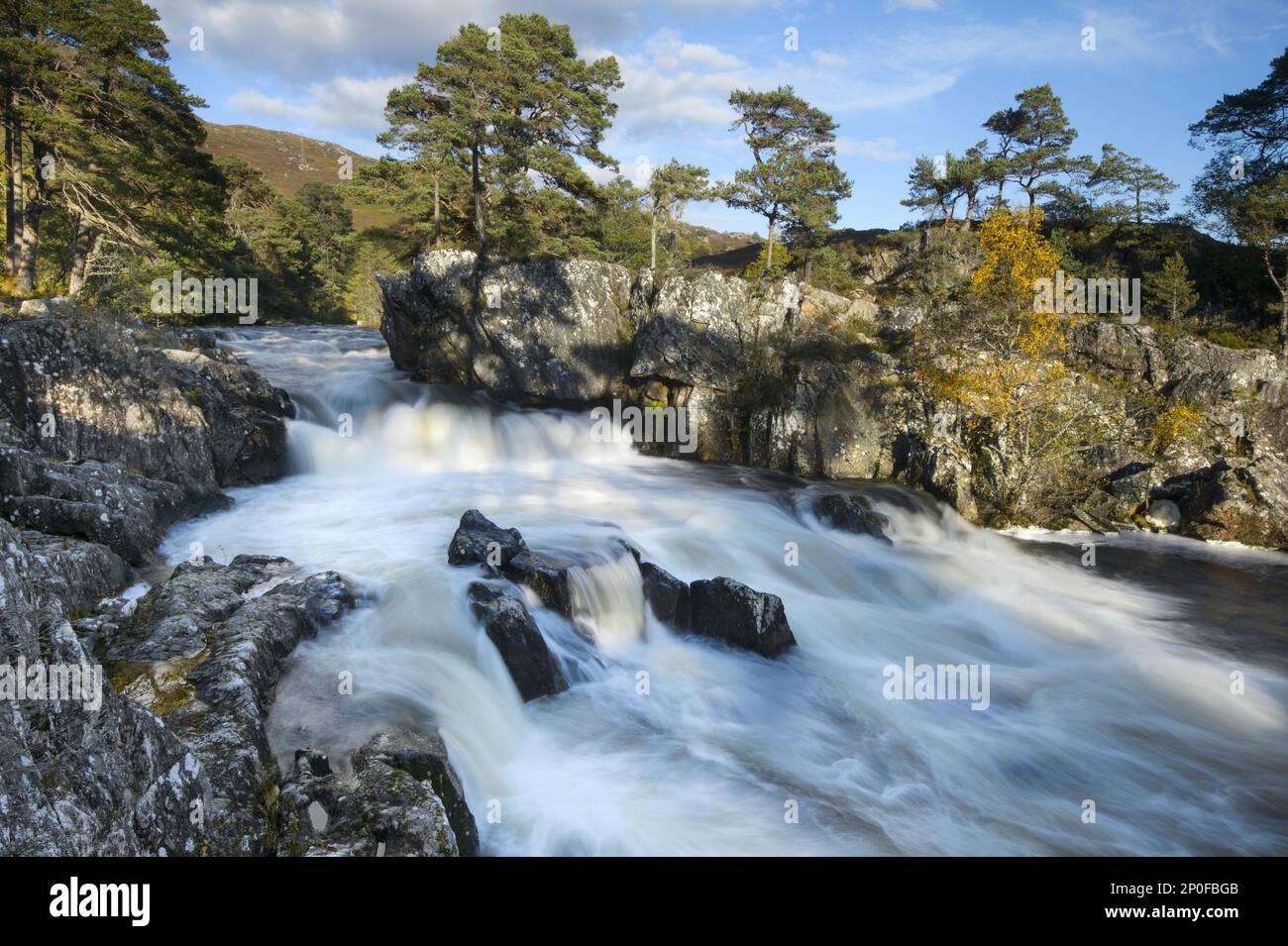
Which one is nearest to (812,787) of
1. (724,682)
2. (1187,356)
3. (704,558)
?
(724,682)

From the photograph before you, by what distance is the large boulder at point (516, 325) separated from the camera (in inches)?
914

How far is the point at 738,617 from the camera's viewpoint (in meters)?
11.8

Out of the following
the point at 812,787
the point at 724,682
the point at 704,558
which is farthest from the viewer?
the point at 704,558

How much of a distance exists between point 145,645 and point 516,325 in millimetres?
17625

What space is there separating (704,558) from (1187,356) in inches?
840

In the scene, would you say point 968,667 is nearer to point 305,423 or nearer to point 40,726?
point 40,726

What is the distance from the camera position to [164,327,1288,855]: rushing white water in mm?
7840

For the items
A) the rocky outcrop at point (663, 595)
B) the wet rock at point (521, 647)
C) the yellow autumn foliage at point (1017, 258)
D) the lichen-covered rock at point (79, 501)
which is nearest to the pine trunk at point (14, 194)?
the lichen-covered rock at point (79, 501)

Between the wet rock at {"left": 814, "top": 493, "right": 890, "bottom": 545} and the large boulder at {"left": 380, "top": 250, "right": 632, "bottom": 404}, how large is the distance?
9762 mm

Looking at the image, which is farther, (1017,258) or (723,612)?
(1017,258)

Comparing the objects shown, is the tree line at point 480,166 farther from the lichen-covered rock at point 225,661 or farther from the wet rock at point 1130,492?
the lichen-covered rock at point 225,661

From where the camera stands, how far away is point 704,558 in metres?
14.8

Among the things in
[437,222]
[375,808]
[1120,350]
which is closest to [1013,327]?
[1120,350]

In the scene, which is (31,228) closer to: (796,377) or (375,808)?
(796,377)
